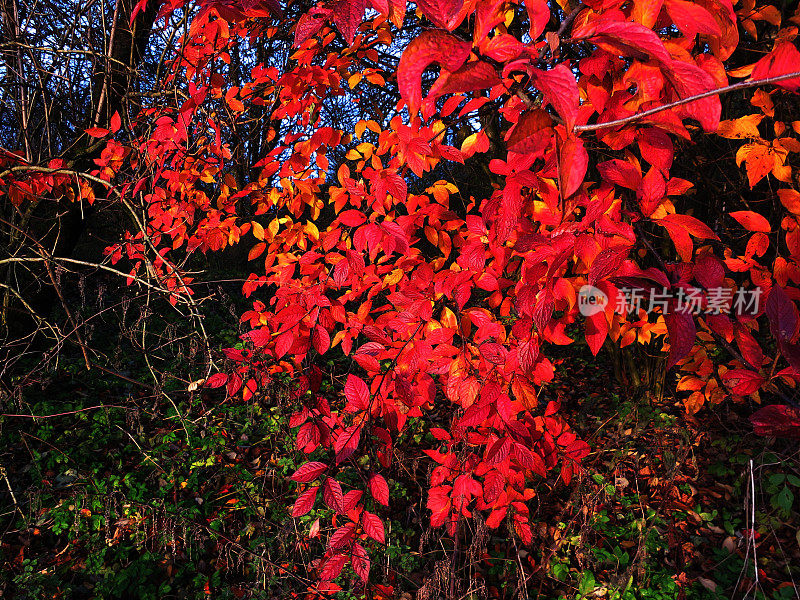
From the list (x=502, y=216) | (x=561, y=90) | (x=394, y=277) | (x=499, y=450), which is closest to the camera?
(x=561, y=90)

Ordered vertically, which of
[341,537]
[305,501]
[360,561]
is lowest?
[360,561]

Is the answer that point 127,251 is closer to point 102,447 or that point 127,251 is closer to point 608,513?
point 102,447

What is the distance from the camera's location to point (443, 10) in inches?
25.9

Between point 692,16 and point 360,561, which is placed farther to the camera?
point 360,561

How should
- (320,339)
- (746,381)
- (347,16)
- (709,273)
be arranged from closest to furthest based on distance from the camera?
(347,16) < (709,273) < (746,381) < (320,339)

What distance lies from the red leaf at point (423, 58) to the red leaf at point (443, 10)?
24mm

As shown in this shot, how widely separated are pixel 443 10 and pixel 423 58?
3.9 inches

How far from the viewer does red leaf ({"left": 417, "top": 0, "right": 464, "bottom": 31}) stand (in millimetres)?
651

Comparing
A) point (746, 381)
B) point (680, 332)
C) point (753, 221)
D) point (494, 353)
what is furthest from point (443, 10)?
point (753, 221)

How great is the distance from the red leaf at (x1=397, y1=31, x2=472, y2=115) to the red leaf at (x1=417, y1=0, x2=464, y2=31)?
0.9 inches

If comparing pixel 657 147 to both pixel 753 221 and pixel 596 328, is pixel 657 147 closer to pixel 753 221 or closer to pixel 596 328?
A: pixel 596 328

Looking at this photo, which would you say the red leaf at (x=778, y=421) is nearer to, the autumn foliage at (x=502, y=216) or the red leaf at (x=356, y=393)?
the autumn foliage at (x=502, y=216)

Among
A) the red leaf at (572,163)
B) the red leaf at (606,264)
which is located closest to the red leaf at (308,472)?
the red leaf at (606,264)

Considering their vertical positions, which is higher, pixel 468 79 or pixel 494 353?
pixel 468 79
